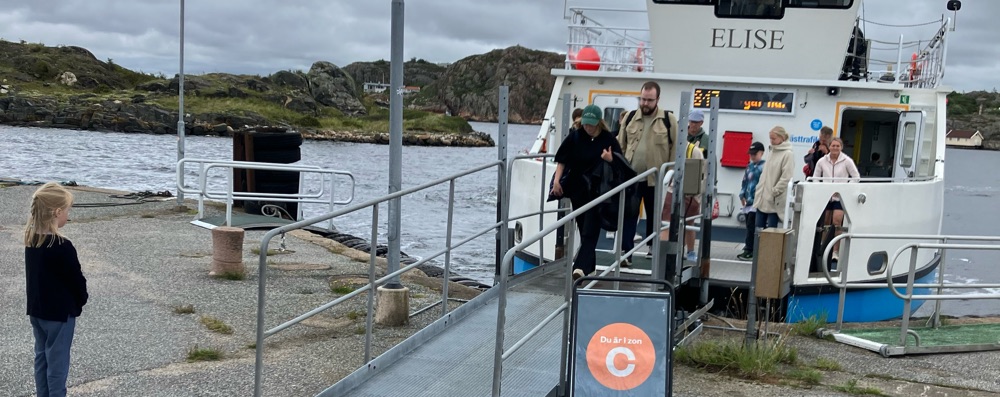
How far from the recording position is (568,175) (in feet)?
23.8

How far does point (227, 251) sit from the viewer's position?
9.40m

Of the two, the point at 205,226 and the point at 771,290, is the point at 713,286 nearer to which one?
the point at 771,290

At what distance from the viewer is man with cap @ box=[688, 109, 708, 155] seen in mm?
9211

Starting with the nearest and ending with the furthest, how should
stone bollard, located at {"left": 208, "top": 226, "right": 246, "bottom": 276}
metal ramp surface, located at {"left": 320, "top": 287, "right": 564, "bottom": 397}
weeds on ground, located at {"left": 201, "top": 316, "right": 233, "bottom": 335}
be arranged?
metal ramp surface, located at {"left": 320, "top": 287, "right": 564, "bottom": 397}
weeds on ground, located at {"left": 201, "top": 316, "right": 233, "bottom": 335}
stone bollard, located at {"left": 208, "top": 226, "right": 246, "bottom": 276}

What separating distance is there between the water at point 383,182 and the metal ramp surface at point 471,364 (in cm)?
1118

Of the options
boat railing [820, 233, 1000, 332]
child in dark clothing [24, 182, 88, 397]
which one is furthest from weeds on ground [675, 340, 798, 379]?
child in dark clothing [24, 182, 88, 397]

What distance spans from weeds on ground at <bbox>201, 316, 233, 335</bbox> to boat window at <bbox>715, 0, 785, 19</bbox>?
A: 7.80 metres

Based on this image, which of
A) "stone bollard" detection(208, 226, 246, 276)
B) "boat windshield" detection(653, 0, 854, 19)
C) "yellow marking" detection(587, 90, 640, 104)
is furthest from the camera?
"boat windshield" detection(653, 0, 854, 19)

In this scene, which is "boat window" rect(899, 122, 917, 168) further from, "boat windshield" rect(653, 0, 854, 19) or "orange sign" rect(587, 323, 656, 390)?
"orange sign" rect(587, 323, 656, 390)

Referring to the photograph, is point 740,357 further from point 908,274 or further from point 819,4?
point 819,4

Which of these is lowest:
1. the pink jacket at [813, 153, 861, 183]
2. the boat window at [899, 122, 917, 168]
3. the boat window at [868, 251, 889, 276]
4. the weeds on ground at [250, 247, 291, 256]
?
the weeds on ground at [250, 247, 291, 256]

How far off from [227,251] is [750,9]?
7247mm

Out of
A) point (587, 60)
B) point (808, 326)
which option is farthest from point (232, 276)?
point (808, 326)

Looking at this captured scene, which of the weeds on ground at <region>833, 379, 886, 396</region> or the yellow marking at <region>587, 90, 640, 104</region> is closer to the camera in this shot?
the weeds on ground at <region>833, 379, 886, 396</region>
